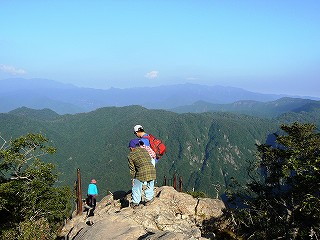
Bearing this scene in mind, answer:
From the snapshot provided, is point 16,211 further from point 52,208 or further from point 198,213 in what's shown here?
point 198,213

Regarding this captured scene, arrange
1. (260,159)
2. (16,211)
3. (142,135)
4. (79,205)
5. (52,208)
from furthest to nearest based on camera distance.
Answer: (52,208) → (16,211) → (260,159) → (79,205) → (142,135)

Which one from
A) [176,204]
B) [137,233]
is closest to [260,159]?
[176,204]

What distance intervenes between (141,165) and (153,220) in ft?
6.50

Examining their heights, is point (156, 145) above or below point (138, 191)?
above

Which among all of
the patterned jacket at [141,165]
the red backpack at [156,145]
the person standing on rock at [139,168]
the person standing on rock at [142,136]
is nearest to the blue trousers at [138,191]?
the person standing on rock at [139,168]

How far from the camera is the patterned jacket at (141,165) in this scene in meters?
11.3

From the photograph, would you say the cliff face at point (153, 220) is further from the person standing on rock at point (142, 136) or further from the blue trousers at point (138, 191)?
the person standing on rock at point (142, 136)

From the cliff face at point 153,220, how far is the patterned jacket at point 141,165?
3.81ft

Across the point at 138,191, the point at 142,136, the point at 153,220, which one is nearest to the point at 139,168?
the point at 138,191

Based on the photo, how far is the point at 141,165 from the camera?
1134 cm

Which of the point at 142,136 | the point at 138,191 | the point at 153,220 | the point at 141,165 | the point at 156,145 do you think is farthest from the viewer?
the point at 156,145

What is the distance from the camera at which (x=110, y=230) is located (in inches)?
361

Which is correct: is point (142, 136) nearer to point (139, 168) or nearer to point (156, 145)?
point (156, 145)

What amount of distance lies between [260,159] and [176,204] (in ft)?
26.4
